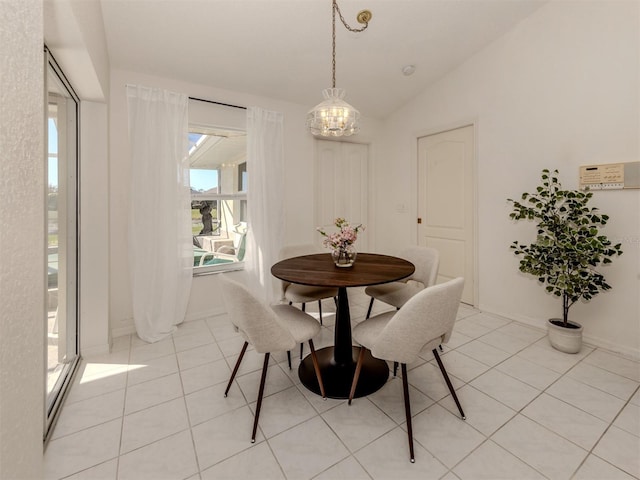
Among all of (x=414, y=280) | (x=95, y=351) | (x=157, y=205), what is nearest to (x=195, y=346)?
(x=95, y=351)

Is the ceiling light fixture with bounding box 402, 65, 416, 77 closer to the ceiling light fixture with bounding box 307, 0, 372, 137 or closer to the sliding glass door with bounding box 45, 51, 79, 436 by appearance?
the ceiling light fixture with bounding box 307, 0, 372, 137

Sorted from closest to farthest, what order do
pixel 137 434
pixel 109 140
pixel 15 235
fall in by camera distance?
pixel 15 235 → pixel 137 434 → pixel 109 140

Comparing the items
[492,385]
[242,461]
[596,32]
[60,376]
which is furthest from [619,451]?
[60,376]

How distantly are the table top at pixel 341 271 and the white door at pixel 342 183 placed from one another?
1.82 m

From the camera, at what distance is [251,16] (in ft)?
8.02

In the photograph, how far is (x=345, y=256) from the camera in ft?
7.17

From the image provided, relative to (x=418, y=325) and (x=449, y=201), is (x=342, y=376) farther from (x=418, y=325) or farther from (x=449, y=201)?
(x=449, y=201)

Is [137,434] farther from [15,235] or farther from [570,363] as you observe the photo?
[570,363]

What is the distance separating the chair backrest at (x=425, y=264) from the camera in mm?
2488

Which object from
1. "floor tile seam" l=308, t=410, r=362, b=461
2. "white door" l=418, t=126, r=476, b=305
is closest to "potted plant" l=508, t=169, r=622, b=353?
"white door" l=418, t=126, r=476, b=305

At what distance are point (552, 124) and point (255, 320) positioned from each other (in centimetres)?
309

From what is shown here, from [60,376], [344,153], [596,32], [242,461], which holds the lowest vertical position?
[242,461]

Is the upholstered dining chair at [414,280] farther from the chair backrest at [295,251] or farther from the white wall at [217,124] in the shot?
the white wall at [217,124]

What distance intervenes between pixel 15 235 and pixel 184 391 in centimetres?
165
